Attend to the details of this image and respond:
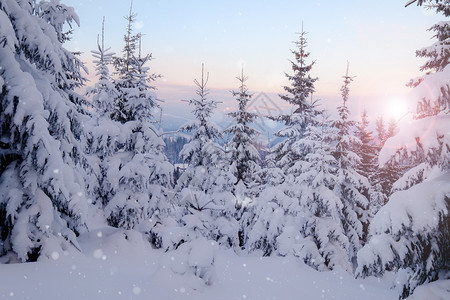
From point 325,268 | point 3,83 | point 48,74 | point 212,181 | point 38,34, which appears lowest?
point 325,268

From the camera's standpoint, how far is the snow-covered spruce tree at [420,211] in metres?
5.08

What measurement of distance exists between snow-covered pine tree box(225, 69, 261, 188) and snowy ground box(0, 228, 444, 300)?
703 centimetres

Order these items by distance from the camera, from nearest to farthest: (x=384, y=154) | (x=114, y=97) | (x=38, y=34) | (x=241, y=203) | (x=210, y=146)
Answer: (x=384, y=154) → (x=38, y=34) → (x=114, y=97) → (x=210, y=146) → (x=241, y=203)

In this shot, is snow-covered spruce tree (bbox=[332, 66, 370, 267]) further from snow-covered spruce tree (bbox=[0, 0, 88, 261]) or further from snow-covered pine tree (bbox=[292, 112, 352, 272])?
snow-covered spruce tree (bbox=[0, 0, 88, 261])

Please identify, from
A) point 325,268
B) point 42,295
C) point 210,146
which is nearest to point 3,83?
point 42,295

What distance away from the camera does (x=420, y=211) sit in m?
5.05

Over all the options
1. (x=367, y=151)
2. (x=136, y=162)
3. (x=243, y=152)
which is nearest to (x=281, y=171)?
(x=243, y=152)

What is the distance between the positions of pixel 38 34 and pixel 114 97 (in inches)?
311

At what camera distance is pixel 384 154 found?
602 centimetres

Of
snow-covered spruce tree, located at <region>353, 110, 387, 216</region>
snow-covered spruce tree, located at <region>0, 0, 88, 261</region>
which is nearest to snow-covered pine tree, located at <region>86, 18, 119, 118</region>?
snow-covered spruce tree, located at <region>0, 0, 88, 261</region>

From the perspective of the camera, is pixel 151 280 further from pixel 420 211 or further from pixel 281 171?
pixel 281 171

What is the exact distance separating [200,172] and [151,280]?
1071 centimetres

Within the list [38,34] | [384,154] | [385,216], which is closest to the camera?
[385,216]

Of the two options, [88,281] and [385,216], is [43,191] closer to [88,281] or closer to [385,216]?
[88,281]
